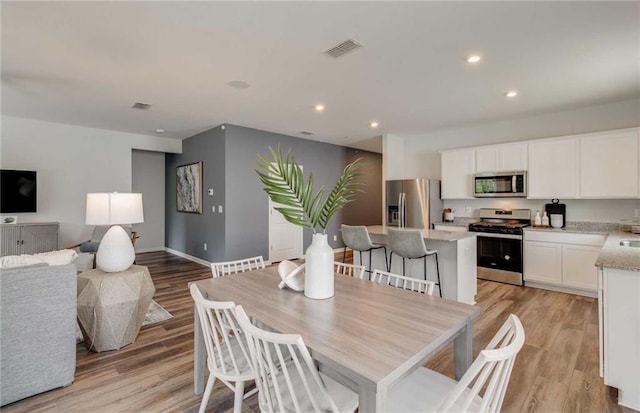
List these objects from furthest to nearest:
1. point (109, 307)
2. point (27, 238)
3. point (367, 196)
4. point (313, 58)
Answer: point (367, 196) < point (27, 238) < point (313, 58) < point (109, 307)

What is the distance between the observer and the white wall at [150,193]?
677cm

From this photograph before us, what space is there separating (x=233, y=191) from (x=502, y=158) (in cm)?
432

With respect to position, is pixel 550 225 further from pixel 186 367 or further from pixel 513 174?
pixel 186 367

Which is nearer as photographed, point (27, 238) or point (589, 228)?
point (589, 228)

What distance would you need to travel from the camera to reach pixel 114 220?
2480 mm

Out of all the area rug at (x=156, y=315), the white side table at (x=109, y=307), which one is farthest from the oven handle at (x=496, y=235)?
the white side table at (x=109, y=307)

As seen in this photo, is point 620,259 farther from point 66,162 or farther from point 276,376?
point 66,162

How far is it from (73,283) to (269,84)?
253 cm

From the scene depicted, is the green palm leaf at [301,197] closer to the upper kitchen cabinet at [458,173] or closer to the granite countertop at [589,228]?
the granite countertop at [589,228]

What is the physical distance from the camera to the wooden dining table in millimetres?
1012

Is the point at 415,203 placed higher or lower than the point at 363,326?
higher

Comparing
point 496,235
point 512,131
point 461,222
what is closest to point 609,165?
point 512,131

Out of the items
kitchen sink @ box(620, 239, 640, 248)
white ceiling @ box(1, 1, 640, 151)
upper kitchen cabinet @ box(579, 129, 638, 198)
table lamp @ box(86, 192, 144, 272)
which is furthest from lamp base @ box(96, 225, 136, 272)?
upper kitchen cabinet @ box(579, 129, 638, 198)

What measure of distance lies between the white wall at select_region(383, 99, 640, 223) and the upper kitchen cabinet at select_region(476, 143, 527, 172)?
356 mm
